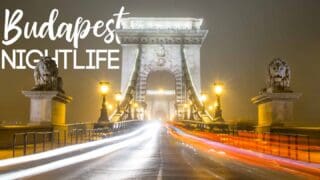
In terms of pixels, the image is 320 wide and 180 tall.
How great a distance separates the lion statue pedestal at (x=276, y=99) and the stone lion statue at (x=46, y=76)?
34.6ft

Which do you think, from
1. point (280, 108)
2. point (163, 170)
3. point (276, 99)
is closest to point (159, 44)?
point (276, 99)

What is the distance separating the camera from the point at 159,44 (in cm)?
12912

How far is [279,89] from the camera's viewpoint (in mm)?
31047

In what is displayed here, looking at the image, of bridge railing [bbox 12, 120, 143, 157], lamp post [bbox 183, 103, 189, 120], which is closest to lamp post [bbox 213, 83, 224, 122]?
bridge railing [bbox 12, 120, 143, 157]

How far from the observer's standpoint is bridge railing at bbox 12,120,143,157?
22.9 metres

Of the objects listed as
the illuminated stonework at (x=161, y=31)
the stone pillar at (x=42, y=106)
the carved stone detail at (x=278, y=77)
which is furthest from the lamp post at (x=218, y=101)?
the illuminated stonework at (x=161, y=31)

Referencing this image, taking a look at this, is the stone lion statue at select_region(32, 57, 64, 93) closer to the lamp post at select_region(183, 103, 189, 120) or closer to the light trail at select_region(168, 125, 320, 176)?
the light trail at select_region(168, 125, 320, 176)

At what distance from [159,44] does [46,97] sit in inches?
3878

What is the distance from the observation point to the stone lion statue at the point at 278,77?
31.2m

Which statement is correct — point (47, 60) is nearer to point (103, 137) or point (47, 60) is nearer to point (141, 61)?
point (103, 137)

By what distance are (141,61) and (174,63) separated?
6813 millimetres

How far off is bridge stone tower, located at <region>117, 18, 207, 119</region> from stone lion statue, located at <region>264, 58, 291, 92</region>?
94285 mm

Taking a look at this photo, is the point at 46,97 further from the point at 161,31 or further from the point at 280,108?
the point at 161,31

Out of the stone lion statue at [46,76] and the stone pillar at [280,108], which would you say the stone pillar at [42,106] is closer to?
the stone lion statue at [46,76]
